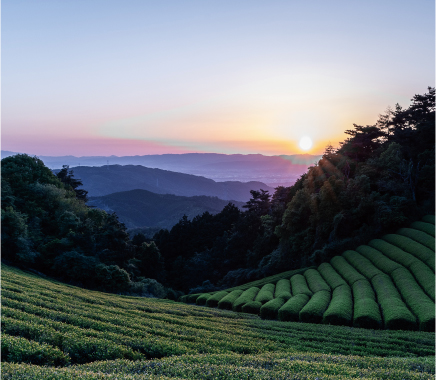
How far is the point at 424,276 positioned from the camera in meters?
26.7

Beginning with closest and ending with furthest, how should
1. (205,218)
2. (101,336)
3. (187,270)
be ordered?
1. (101,336)
2. (187,270)
3. (205,218)

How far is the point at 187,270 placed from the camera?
2847 inches

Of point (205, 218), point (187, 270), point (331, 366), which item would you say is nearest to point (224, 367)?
point (331, 366)

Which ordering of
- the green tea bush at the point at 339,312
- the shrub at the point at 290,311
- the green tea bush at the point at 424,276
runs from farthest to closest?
the shrub at the point at 290,311 → the green tea bush at the point at 424,276 → the green tea bush at the point at 339,312

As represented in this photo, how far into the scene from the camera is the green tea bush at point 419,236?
31.5 m

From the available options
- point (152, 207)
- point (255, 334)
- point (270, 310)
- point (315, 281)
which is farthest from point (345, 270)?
point (152, 207)

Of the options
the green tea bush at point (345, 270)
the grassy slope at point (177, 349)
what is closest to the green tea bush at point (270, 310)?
the grassy slope at point (177, 349)

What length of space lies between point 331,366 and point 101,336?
8.17 m

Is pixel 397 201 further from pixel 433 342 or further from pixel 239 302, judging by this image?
pixel 433 342

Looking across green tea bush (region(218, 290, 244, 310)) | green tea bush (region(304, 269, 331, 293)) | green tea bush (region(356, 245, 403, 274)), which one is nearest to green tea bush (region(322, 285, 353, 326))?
green tea bush (region(304, 269, 331, 293))

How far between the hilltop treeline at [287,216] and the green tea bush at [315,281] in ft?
15.9

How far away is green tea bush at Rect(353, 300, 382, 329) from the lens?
22.0 metres

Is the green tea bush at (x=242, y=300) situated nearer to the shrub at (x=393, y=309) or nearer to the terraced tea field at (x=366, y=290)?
the terraced tea field at (x=366, y=290)

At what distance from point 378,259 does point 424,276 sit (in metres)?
6.66
